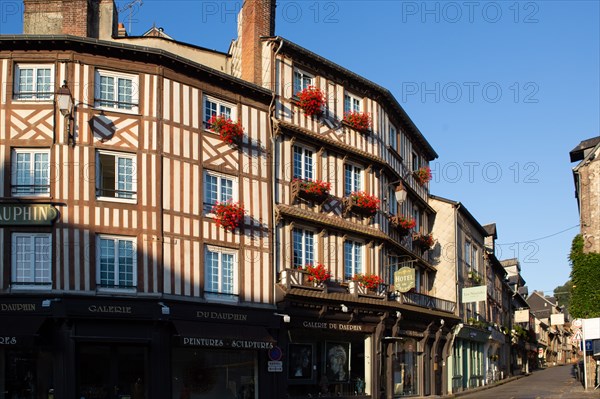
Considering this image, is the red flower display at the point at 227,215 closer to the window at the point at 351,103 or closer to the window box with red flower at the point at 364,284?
the window box with red flower at the point at 364,284

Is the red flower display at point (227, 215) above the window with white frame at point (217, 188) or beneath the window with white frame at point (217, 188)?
beneath

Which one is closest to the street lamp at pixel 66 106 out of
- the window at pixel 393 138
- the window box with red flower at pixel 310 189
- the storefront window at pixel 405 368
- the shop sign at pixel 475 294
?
the window box with red flower at pixel 310 189

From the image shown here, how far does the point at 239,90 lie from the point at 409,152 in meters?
13.5

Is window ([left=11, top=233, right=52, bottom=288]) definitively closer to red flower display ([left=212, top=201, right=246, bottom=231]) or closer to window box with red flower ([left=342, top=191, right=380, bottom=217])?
red flower display ([left=212, top=201, right=246, bottom=231])

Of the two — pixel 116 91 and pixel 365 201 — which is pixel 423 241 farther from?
pixel 116 91

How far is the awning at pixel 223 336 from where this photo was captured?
21.7m

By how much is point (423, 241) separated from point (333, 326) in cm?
1085

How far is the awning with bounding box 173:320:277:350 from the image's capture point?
21.7 m

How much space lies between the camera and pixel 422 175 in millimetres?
37531

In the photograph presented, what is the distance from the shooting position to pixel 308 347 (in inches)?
1062

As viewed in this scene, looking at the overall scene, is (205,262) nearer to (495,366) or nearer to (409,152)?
(409,152)

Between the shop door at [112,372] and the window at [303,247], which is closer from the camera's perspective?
the shop door at [112,372]

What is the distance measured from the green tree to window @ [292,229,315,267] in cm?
1647

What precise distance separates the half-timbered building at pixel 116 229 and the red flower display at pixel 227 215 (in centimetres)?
13
